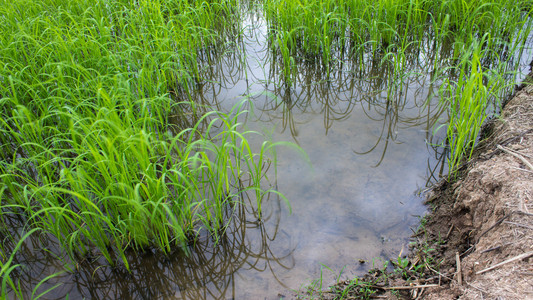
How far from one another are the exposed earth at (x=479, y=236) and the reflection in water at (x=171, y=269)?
437 mm

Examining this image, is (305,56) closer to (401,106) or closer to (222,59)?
(222,59)

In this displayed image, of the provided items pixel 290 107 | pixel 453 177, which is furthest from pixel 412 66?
pixel 453 177

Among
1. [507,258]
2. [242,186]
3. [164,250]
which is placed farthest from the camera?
[242,186]

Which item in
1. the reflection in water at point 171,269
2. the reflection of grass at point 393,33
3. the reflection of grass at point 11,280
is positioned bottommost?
the reflection in water at point 171,269

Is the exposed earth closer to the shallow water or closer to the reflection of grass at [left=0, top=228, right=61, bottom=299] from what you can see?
the shallow water

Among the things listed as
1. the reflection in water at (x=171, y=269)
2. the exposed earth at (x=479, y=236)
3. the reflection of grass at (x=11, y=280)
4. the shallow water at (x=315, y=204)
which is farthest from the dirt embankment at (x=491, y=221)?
the reflection of grass at (x=11, y=280)

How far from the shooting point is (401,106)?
2.80m

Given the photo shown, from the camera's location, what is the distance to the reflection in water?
177 centimetres

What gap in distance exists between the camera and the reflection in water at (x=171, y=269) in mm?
1771

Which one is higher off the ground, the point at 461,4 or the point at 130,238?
the point at 461,4

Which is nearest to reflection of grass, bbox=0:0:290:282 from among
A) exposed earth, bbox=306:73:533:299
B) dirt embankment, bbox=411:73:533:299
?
exposed earth, bbox=306:73:533:299

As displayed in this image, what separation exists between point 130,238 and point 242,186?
0.72 m

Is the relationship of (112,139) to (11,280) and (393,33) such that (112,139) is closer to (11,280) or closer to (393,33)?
(11,280)

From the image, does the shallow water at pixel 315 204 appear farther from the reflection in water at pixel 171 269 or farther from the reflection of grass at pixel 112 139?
the reflection of grass at pixel 112 139
